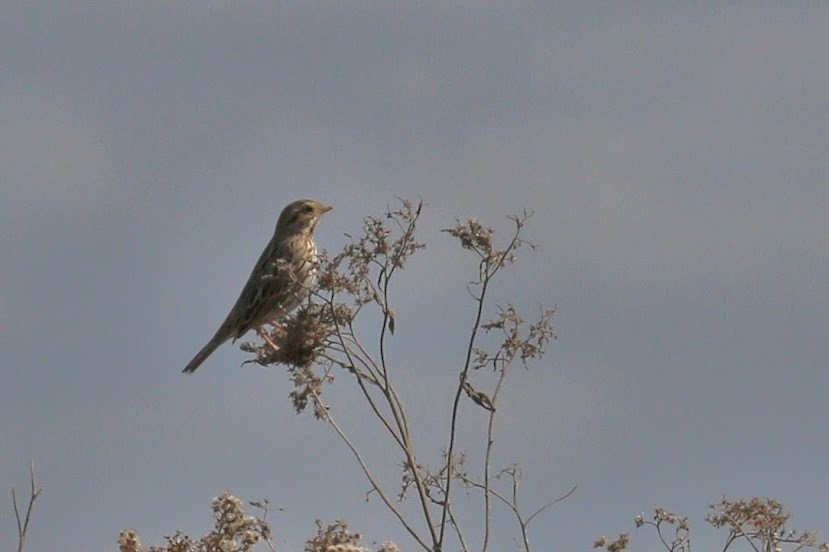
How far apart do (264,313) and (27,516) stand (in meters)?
6.57

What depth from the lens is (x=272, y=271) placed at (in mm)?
13078

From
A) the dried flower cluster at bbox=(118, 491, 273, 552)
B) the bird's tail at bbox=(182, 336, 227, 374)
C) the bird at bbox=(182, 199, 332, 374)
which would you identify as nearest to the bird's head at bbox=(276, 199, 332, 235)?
the bird at bbox=(182, 199, 332, 374)

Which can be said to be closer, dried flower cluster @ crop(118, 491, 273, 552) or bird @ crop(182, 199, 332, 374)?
dried flower cluster @ crop(118, 491, 273, 552)

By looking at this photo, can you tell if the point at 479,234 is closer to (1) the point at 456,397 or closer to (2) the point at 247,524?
(1) the point at 456,397

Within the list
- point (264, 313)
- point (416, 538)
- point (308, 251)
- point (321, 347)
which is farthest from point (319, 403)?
point (308, 251)

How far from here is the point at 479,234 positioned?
794 centimetres

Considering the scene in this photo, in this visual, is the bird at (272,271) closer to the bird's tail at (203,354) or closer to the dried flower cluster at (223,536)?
the bird's tail at (203,354)

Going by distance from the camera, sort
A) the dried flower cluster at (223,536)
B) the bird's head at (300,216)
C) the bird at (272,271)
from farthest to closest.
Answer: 1. the bird's head at (300,216)
2. the bird at (272,271)
3. the dried flower cluster at (223,536)

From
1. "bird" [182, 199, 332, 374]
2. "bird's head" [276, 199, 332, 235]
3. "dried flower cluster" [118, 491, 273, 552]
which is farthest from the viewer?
"bird's head" [276, 199, 332, 235]

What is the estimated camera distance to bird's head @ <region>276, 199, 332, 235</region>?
13.6 m

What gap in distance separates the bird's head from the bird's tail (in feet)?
4.11

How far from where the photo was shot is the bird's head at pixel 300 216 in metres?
13.6

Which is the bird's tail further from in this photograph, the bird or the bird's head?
the bird's head

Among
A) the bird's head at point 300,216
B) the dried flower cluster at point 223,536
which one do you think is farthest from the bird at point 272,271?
the dried flower cluster at point 223,536
